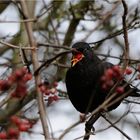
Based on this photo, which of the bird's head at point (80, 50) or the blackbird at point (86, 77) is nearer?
the bird's head at point (80, 50)

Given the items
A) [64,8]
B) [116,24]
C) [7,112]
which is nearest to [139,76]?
[7,112]

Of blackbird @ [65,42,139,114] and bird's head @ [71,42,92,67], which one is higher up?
Result: bird's head @ [71,42,92,67]

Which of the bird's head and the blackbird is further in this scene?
the blackbird

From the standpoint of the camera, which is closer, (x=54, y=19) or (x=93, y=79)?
(x=93, y=79)

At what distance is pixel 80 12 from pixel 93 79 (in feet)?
7.75

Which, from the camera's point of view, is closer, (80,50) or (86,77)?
(80,50)

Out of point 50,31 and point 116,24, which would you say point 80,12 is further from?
point 116,24

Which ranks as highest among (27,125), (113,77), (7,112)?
(113,77)

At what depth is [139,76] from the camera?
2738 millimetres

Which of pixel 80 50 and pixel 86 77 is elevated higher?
pixel 80 50

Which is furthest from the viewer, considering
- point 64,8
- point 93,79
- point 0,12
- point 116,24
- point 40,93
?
point 116,24

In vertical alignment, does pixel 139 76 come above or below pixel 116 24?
above

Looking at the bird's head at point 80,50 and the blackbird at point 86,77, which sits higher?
the bird's head at point 80,50

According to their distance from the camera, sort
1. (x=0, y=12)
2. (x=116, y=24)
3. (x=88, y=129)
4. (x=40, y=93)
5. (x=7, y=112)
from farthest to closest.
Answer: (x=116, y=24), (x=0, y=12), (x=7, y=112), (x=88, y=129), (x=40, y=93)
